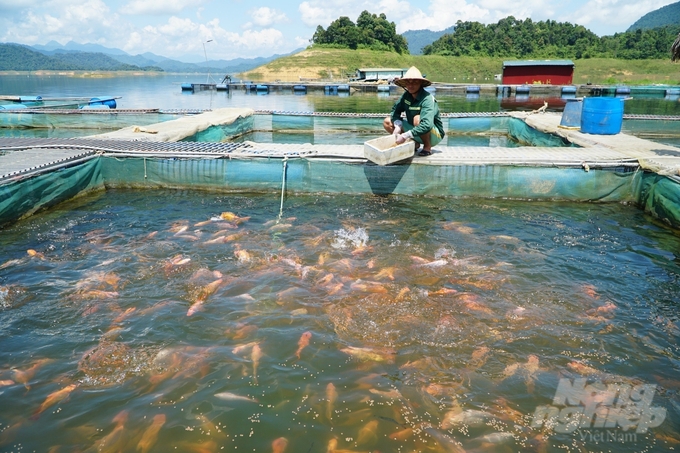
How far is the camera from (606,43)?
8019 cm

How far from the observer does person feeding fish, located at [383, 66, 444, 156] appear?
909cm

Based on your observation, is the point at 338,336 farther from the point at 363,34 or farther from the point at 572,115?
the point at 363,34

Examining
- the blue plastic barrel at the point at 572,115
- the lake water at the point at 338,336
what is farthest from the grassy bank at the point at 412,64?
the lake water at the point at 338,336

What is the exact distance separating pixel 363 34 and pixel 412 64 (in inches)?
679

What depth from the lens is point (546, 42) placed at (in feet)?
277

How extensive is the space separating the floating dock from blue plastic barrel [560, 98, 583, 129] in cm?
300

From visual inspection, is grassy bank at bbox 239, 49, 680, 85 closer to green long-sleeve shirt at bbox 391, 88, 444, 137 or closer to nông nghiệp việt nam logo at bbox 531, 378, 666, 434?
green long-sleeve shirt at bbox 391, 88, 444, 137

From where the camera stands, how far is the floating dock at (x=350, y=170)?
30.5 feet

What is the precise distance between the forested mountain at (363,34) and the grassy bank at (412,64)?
18.0 feet

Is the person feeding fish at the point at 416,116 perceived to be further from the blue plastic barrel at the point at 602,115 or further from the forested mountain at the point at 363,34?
the forested mountain at the point at 363,34

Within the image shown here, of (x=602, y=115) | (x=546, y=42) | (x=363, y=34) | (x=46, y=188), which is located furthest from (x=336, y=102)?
(x=546, y=42)

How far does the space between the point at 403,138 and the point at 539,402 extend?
656 centimetres

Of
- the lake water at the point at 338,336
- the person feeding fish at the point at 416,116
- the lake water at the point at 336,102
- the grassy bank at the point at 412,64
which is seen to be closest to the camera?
the lake water at the point at 338,336

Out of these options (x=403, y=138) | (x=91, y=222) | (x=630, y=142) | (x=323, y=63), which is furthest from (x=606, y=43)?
(x=91, y=222)
